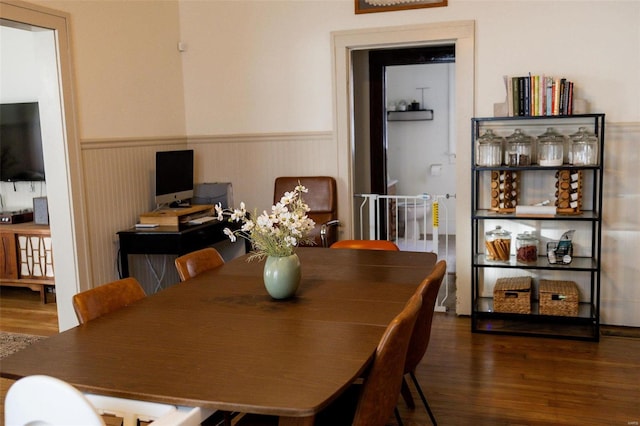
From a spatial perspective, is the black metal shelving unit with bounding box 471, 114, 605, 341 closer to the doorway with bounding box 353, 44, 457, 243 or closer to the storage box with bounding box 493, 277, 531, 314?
the storage box with bounding box 493, 277, 531, 314

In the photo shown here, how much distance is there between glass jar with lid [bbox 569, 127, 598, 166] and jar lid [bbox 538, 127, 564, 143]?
9cm

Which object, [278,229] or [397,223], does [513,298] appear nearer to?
[397,223]

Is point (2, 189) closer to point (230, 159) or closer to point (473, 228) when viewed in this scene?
point (230, 159)

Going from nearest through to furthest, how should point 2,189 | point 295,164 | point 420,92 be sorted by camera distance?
point 295,164 < point 2,189 < point 420,92

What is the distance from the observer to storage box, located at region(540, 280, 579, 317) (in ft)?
13.9

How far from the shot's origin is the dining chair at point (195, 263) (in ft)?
9.81

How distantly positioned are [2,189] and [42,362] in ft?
16.3

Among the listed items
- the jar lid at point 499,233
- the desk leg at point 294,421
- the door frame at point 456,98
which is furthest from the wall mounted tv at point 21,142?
the desk leg at point 294,421

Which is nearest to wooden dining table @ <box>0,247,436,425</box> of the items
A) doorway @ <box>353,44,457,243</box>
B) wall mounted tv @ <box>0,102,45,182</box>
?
wall mounted tv @ <box>0,102,45,182</box>

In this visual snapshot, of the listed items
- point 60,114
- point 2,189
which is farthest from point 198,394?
point 2,189

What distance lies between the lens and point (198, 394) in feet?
5.24

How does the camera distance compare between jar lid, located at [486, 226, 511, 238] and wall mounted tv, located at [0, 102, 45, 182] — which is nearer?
jar lid, located at [486, 226, 511, 238]

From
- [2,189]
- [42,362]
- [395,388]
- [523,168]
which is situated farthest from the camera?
[2,189]

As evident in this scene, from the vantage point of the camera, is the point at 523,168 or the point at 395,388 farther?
the point at 523,168
